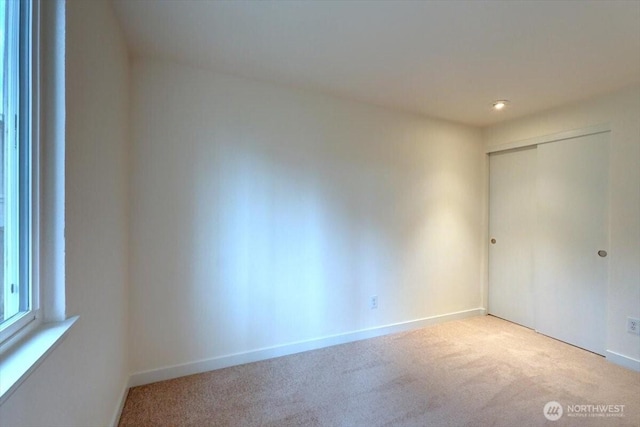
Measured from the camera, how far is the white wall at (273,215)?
7.22 feet

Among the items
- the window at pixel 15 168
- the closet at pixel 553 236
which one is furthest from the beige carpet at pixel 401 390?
the window at pixel 15 168

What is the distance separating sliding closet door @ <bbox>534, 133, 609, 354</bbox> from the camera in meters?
2.75

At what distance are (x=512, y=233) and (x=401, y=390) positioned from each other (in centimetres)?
239

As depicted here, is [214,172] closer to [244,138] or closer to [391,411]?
[244,138]

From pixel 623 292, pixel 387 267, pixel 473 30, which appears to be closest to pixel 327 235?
pixel 387 267

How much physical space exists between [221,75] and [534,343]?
3748mm

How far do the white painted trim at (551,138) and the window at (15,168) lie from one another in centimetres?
388

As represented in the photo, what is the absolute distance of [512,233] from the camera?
3.51 meters

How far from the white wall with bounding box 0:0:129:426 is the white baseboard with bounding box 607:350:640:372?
3739 mm

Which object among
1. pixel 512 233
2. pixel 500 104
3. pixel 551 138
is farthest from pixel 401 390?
pixel 551 138

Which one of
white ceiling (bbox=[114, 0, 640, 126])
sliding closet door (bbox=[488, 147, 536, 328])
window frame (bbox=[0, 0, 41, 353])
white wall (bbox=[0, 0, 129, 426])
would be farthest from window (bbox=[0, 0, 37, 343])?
sliding closet door (bbox=[488, 147, 536, 328])

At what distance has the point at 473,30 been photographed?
5.90ft

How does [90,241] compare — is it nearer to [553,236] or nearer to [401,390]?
[401,390]

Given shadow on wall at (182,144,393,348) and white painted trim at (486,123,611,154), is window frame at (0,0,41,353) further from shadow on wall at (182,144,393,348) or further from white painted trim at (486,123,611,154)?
white painted trim at (486,123,611,154)
